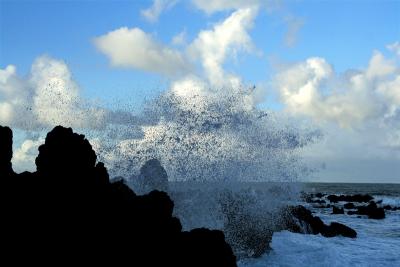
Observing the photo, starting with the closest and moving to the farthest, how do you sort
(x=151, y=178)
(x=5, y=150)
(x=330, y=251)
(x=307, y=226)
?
(x=5, y=150) → (x=330, y=251) → (x=307, y=226) → (x=151, y=178)

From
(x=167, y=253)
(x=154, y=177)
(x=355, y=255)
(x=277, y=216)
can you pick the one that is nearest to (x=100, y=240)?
(x=167, y=253)

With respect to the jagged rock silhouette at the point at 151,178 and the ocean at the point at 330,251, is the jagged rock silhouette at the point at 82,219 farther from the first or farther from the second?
the jagged rock silhouette at the point at 151,178

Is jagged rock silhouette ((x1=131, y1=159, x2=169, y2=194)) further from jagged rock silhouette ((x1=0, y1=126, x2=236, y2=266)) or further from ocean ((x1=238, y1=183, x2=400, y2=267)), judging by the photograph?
jagged rock silhouette ((x1=0, y1=126, x2=236, y2=266))

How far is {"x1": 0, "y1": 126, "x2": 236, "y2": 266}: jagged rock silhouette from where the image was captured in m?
13.1

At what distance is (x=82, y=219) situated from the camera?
45.5ft

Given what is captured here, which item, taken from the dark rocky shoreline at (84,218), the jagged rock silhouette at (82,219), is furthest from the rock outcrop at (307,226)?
the jagged rock silhouette at (82,219)

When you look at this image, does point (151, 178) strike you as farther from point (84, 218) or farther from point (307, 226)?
point (84, 218)

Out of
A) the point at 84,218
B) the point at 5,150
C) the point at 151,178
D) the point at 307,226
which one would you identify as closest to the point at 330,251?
the point at 307,226

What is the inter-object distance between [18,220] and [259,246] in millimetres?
13659

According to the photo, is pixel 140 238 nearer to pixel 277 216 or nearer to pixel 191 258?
pixel 191 258

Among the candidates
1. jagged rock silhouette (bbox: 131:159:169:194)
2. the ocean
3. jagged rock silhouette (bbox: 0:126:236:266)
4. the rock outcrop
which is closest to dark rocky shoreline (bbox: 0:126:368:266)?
jagged rock silhouette (bbox: 0:126:236:266)

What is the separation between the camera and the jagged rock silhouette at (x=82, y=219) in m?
13.1

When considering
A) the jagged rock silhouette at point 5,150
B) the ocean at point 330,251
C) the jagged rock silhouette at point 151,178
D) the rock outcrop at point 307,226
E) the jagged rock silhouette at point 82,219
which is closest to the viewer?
the jagged rock silhouette at point 82,219

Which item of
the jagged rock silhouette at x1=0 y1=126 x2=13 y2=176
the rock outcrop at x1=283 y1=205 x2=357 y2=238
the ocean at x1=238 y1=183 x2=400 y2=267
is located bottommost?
the ocean at x1=238 y1=183 x2=400 y2=267
